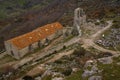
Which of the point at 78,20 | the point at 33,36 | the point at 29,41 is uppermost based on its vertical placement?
the point at 78,20

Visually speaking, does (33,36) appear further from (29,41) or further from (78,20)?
(78,20)

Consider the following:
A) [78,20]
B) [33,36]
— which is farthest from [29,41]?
[78,20]

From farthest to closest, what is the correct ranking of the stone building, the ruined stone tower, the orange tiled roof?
the ruined stone tower < the orange tiled roof < the stone building

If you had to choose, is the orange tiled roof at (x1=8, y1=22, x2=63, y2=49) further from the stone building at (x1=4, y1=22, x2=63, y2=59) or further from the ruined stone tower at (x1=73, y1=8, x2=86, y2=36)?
the ruined stone tower at (x1=73, y1=8, x2=86, y2=36)

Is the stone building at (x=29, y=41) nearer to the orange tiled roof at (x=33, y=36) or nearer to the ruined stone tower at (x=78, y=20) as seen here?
the orange tiled roof at (x=33, y=36)

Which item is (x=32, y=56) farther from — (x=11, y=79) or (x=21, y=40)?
(x=11, y=79)

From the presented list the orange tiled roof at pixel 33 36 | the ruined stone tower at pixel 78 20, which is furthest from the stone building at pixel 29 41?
the ruined stone tower at pixel 78 20

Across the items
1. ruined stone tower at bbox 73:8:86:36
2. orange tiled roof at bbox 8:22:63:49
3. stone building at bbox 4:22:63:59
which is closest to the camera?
stone building at bbox 4:22:63:59

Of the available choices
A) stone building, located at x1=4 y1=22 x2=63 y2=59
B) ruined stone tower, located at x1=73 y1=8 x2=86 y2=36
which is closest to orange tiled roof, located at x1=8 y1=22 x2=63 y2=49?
stone building, located at x1=4 y1=22 x2=63 y2=59

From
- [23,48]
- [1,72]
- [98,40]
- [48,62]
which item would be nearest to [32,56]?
[23,48]
